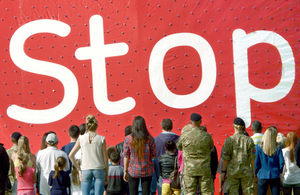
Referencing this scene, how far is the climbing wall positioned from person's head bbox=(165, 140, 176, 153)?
6.49ft

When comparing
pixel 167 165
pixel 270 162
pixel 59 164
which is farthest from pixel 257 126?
pixel 59 164

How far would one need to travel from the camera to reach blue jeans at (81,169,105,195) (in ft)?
15.0

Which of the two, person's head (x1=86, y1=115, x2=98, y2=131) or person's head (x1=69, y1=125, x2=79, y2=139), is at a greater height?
person's head (x1=86, y1=115, x2=98, y2=131)

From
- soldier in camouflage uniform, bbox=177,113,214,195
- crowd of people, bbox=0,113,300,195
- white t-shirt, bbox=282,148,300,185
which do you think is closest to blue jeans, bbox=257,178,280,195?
Result: crowd of people, bbox=0,113,300,195

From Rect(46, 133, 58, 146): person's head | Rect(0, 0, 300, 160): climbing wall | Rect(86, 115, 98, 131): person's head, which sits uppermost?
Rect(0, 0, 300, 160): climbing wall

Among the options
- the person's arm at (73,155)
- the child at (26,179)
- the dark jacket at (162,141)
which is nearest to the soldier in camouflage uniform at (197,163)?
the dark jacket at (162,141)

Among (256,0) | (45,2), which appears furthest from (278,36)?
(45,2)

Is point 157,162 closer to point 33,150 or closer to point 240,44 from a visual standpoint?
point 240,44

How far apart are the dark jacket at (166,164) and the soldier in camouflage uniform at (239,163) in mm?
740

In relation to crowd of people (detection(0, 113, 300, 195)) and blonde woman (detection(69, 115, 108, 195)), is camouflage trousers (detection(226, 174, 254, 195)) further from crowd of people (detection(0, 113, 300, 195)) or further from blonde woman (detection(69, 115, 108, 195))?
blonde woman (detection(69, 115, 108, 195))

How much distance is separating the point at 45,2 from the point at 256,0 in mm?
4468

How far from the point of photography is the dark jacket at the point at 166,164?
4715 mm

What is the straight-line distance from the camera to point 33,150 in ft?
23.9

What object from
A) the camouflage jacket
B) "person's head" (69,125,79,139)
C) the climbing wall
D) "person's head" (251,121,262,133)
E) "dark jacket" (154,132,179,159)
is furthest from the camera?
the climbing wall
